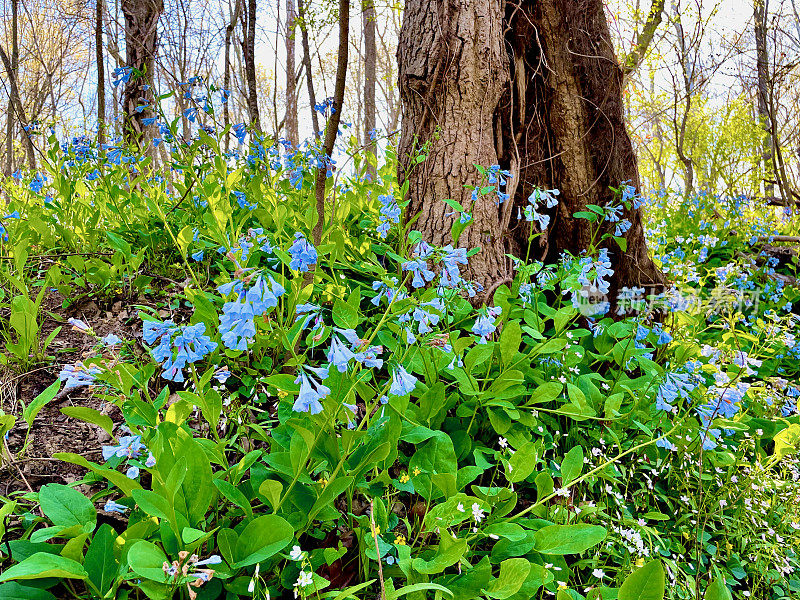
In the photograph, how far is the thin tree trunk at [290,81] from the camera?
5936 mm

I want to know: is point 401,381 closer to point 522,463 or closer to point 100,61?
point 522,463

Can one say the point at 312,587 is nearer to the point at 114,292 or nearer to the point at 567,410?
the point at 567,410

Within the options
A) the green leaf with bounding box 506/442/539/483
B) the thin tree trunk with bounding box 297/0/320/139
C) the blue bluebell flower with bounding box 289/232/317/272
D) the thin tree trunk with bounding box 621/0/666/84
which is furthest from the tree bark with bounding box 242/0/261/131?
the thin tree trunk with bounding box 621/0/666/84

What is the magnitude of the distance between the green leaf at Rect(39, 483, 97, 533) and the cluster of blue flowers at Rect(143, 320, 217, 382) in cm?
31

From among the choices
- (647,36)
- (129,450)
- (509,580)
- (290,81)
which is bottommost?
(509,580)

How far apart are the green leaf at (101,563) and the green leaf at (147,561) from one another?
13 centimetres

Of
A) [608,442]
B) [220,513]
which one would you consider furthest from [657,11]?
[220,513]

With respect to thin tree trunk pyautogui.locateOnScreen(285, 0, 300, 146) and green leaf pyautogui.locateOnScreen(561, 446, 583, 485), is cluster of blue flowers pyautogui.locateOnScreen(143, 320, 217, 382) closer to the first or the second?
green leaf pyautogui.locateOnScreen(561, 446, 583, 485)

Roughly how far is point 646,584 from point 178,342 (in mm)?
982

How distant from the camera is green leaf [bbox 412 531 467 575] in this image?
1.04 m

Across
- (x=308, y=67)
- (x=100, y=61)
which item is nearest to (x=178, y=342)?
(x=308, y=67)

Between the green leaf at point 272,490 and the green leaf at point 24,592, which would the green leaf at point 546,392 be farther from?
the green leaf at point 24,592

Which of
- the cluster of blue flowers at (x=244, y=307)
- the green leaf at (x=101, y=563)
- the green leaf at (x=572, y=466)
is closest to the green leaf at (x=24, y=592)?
the green leaf at (x=101, y=563)

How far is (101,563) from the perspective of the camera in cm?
99
